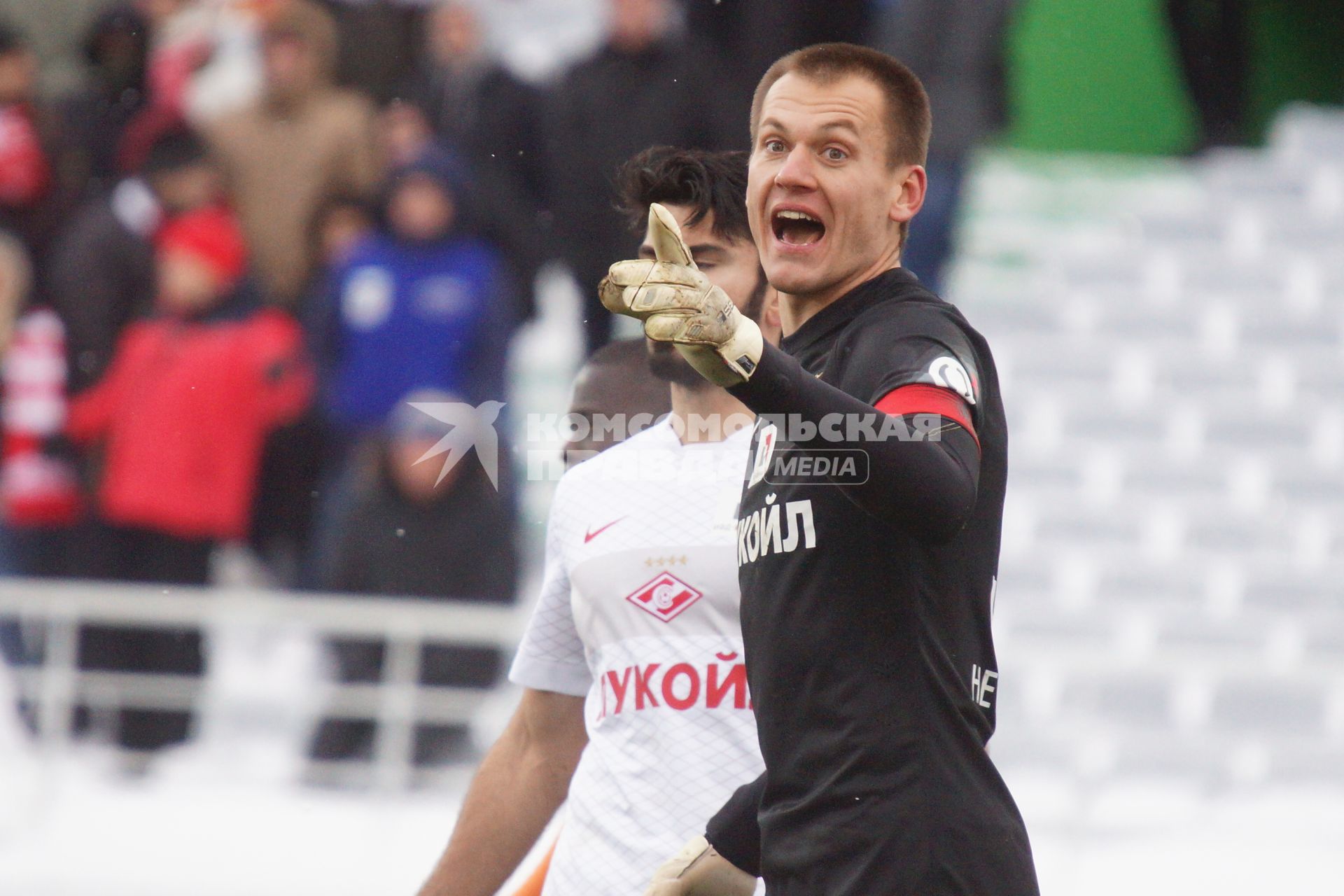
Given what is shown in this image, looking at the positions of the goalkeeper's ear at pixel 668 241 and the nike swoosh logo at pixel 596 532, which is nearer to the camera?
the goalkeeper's ear at pixel 668 241

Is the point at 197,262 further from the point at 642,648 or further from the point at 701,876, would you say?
the point at 701,876

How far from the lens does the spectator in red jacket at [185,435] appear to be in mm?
7836

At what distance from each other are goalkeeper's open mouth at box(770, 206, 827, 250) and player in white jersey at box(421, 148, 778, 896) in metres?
0.75

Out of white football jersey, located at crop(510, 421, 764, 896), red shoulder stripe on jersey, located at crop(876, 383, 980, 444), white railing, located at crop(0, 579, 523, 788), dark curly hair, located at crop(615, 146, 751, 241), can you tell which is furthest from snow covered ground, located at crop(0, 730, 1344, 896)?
red shoulder stripe on jersey, located at crop(876, 383, 980, 444)

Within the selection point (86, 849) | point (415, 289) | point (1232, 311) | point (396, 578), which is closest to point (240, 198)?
point (415, 289)

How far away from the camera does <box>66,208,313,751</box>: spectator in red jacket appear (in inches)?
309

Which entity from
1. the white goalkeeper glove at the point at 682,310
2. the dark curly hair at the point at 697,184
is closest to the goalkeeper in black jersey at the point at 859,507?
the white goalkeeper glove at the point at 682,310

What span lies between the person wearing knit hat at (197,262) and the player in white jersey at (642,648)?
14.6ft

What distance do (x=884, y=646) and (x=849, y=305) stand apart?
50 cm

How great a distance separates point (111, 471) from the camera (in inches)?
314

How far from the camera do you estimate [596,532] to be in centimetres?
355

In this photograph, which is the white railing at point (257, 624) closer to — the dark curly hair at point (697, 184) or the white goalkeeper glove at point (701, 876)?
the dark curly hair at point (697, 184)

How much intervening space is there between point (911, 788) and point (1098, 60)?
991 cm

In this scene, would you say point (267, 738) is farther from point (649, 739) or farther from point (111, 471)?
point (649, 739)
